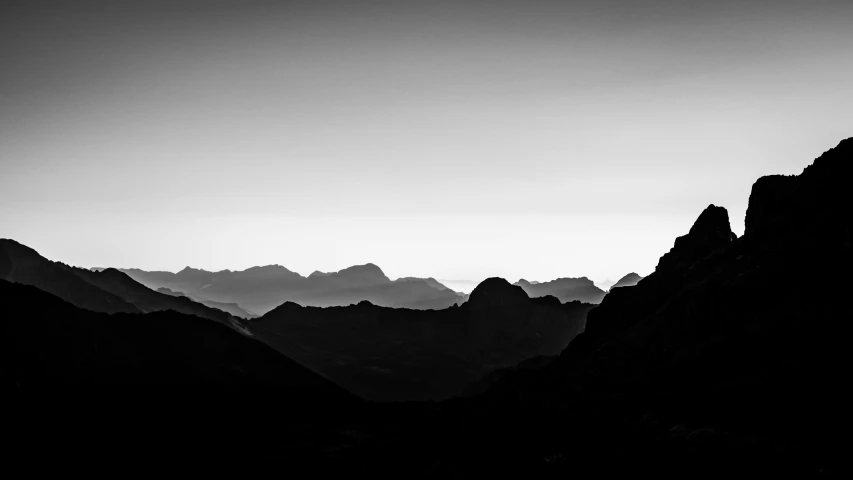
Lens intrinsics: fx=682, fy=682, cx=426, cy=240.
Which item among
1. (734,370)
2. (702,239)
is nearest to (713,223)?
(702,239)

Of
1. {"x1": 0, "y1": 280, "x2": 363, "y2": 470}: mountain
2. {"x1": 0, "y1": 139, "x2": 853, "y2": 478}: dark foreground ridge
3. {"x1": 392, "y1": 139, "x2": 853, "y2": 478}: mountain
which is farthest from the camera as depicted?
{"x1": 0, "y1": 280, "x2": 363, "y2": 470}: mountain

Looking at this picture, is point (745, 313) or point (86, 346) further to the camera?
point (86, 346)

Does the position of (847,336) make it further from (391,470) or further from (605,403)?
(391,470)

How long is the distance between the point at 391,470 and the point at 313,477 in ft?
42.2

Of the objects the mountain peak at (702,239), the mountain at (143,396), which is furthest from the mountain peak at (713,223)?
the mountain at (143,396)

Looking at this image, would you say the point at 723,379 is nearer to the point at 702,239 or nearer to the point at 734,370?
the point at 734,370

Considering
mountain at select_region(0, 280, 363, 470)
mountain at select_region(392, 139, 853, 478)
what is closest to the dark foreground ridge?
mountain at select_region(392, 139, 853, 478)

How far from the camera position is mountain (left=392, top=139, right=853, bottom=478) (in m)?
70.2

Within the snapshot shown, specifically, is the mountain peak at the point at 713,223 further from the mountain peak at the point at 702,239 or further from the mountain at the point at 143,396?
the mountain at the point at 143,396

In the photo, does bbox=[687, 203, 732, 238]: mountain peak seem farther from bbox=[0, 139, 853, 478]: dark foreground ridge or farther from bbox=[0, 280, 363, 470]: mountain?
bbox=[0, 280, 363, 470]: mountain

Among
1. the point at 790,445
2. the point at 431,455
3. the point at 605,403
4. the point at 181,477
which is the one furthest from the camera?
the point at 431,455

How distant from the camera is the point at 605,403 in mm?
95188

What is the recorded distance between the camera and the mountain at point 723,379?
230 ft

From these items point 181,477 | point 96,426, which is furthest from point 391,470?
point 96,426
